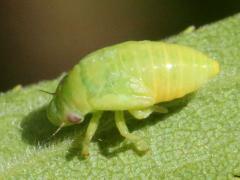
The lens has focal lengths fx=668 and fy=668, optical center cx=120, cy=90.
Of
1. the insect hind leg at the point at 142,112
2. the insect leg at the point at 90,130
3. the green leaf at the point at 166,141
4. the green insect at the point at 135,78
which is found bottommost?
the green leaf at the point at 166,141

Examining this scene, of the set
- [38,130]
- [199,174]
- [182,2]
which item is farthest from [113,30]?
[199,174]

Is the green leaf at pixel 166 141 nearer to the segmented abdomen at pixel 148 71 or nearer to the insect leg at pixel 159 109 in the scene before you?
the insect leg at pixel 159 109

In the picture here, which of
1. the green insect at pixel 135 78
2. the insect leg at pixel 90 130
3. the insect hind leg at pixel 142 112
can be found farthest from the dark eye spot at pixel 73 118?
the insect hind leg at pixel 142 112

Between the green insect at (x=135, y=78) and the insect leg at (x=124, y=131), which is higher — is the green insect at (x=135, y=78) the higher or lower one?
the higher one

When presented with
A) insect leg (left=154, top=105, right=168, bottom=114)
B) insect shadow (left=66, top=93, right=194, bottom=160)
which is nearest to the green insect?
insect leg (left=154, top=105, right=168, bottom=114)

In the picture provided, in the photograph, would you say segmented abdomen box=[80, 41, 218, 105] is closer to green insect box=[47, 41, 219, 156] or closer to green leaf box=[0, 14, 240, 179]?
green insect box=[47, 41, 219, 156]

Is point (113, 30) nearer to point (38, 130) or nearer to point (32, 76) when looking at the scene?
point (32, 76)
